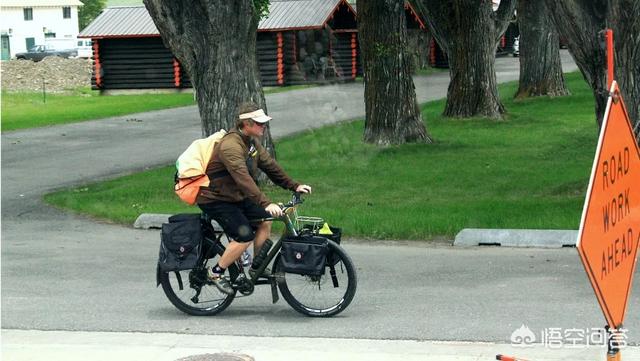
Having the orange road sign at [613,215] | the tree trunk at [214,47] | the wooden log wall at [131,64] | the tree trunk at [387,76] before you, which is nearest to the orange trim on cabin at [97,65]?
the wooden log wall at [131,64]

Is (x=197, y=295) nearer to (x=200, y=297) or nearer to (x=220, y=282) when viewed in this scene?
(x=200, y=297)

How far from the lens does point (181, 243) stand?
9.45 metres

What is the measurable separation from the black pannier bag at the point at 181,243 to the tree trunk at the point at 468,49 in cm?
1807

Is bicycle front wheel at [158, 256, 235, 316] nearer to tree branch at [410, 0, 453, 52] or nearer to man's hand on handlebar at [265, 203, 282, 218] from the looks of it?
man's hand on handlebar at [265, 203, 282, 218]

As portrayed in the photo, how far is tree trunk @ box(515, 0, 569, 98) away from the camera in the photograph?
32.8 metres

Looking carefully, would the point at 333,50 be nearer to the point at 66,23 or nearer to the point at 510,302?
the point at 510,302

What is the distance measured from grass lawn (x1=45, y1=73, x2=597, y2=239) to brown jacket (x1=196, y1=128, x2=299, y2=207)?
12.6ft

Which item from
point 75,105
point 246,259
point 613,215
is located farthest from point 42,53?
point 613,215

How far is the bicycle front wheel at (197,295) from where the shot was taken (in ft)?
31.4

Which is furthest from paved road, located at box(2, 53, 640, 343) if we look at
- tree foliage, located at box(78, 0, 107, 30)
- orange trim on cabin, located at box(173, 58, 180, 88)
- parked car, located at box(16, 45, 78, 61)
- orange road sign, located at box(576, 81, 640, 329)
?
tree foliage, located at box(78, 0, 107, 30)

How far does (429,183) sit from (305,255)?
7946 mm

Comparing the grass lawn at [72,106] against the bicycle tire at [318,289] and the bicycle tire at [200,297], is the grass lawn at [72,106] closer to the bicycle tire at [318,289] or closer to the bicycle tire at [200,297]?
the bicycle tire at [200,297]

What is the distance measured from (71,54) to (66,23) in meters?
18.6

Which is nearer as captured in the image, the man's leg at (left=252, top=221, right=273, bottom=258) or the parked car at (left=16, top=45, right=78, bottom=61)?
the man's leg at (left=252, top=221, right=273, bottom=258)
